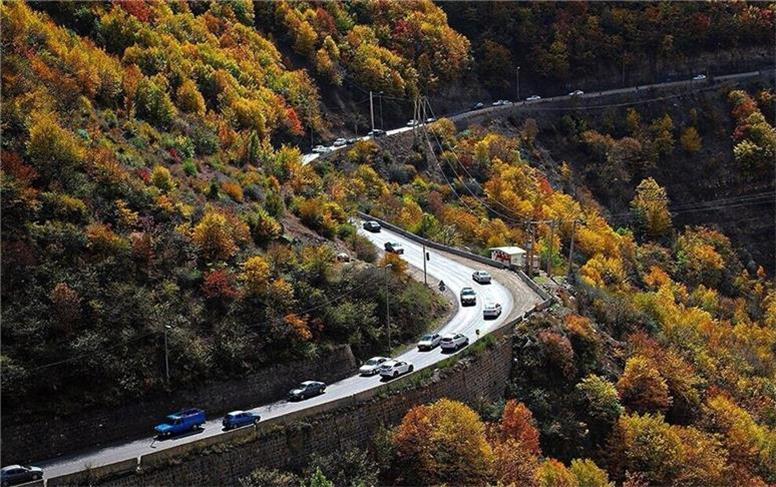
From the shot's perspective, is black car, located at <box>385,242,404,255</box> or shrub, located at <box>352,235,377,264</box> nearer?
shrub, located at <box>352,235,377,264</box>

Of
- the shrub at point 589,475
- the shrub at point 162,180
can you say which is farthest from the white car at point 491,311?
the shrub at point 162,180

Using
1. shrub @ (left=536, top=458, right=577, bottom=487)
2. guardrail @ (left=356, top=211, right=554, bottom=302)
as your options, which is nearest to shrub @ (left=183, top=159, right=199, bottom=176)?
guardrail @ (left=356, top=211, right=554, bottom=302)

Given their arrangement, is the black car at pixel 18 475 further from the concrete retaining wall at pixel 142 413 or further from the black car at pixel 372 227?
the black car at pixel 372 227

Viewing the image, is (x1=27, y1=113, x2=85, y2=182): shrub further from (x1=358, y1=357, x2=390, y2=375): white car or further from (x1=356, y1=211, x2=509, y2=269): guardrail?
(x1=356, y1=211, x2=509, y2=269): guardrail

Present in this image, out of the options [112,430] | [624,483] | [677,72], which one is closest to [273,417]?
[112,430]

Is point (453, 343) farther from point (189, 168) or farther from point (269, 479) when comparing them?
point (189, 168)
